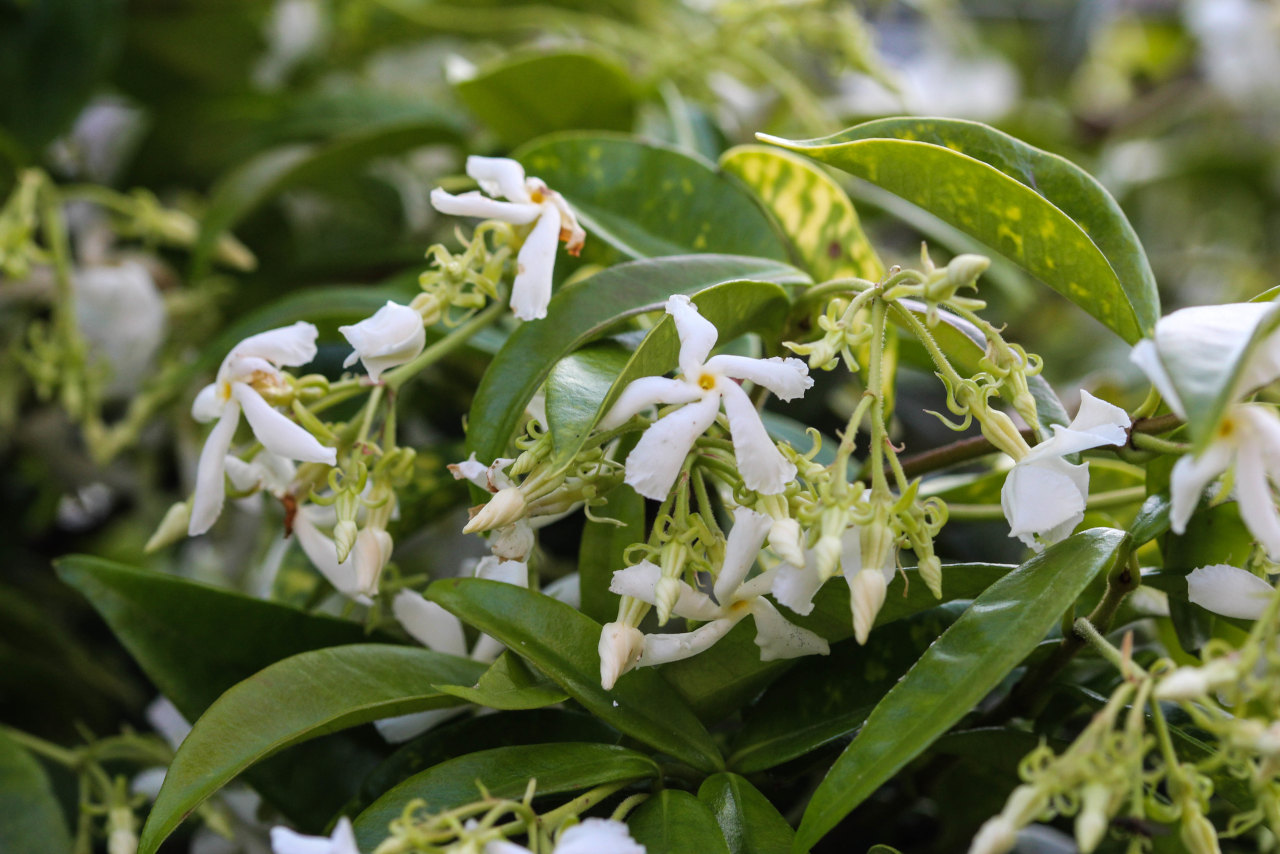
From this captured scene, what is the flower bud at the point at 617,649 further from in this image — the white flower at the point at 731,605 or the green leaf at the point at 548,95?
the green leaf at the point at 548,95

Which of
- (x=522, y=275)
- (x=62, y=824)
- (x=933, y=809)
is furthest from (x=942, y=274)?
(x=62, y=824)

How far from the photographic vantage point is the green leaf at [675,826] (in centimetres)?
30

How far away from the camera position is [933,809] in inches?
19.2

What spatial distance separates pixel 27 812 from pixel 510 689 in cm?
26

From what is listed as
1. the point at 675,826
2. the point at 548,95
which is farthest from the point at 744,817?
the point at 548,95

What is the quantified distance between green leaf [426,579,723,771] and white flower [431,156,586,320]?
9 cm

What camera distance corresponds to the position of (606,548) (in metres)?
0.37

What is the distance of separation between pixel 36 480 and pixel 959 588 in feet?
2.57

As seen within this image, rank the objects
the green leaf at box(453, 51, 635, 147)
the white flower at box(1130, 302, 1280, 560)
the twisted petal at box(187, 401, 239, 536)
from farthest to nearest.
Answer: the green leaf at box(453, 51, 635, 147) → the twisted petal at box(187, 401, 239, 536) → the white flower at box(1130, 302, 1280, 560)

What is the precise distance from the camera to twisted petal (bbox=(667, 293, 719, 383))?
30 centimetres

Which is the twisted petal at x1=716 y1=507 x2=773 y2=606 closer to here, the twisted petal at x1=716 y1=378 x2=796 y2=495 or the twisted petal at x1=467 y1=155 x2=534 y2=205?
the twisted petal at x1=716 y1=378 x2=796 y2=495

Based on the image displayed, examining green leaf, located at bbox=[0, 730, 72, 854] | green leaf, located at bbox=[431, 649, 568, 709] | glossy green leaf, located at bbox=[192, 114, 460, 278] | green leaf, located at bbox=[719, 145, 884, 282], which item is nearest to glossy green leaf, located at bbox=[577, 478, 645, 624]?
green leaf, located at bbox=[431, 649, 568, 709]

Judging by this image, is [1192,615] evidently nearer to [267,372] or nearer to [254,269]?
[267,372]

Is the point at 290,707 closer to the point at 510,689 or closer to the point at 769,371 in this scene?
the point at 510,689
